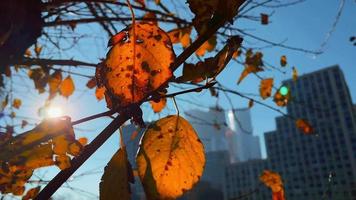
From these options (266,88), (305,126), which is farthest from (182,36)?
(305,126)

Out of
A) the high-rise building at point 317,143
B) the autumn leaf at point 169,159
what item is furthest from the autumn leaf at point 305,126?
the high-rise building at point 317,143

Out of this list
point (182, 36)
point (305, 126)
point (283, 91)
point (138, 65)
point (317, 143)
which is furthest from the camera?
point (317, 143)

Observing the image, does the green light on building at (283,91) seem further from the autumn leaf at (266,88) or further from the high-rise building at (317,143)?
the high-rise building at (317,143)

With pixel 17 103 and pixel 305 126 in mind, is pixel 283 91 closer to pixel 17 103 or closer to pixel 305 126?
pixel 305 126

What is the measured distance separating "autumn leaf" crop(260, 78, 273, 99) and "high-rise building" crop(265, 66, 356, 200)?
6188 cm

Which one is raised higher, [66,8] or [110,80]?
[66,8]

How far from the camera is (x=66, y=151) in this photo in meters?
0.41

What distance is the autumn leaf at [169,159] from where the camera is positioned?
385 mm

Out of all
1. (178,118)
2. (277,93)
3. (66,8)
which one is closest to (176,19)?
(66,8)

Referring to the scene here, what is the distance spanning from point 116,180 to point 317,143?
240 ft

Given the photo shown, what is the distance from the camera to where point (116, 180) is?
0.39 meters

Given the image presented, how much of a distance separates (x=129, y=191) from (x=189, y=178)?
7cm

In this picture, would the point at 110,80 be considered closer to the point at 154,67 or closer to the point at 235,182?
the point at 154,67

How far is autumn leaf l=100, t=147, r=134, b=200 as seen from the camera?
0.38 meters
